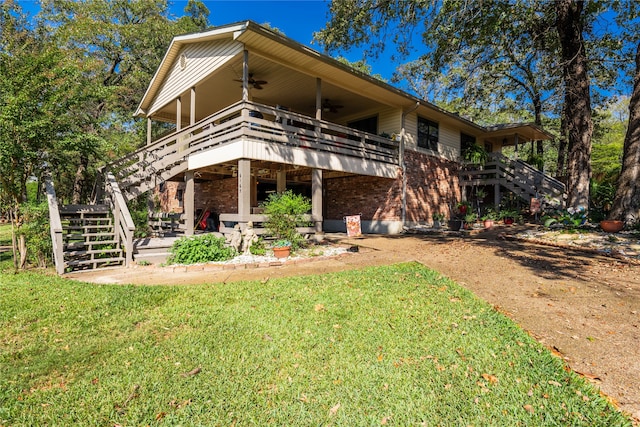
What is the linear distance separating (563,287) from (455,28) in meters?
7.94

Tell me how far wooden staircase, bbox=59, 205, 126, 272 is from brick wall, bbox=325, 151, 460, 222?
30.1 ft

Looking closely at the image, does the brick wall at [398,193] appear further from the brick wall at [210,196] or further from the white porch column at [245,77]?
the white porch column at [245,77]

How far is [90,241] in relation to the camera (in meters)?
8.18

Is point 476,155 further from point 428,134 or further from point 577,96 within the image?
point 577,96

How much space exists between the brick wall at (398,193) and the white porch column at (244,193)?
22.3 feet

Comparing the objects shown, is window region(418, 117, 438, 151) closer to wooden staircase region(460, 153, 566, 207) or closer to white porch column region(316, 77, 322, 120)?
wooden staircase region(460, 153, 566, 207)

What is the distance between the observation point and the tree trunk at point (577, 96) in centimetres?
1068

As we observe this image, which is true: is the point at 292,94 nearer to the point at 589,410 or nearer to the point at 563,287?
the point at 563,287

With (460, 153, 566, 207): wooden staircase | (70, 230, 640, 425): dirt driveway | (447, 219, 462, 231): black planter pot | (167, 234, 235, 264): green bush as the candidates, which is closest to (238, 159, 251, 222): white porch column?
(167, 234, 235, 264): green bush

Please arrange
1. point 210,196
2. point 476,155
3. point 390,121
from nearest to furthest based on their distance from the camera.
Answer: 1. point 390,121
2. point 476,155
3. point 210,196

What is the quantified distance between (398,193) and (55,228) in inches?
439

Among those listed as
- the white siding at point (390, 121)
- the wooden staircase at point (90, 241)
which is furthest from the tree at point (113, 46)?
the white siding at point (390, 121)

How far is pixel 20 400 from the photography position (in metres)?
2.47

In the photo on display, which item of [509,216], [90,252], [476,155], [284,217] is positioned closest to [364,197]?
[476,155]
